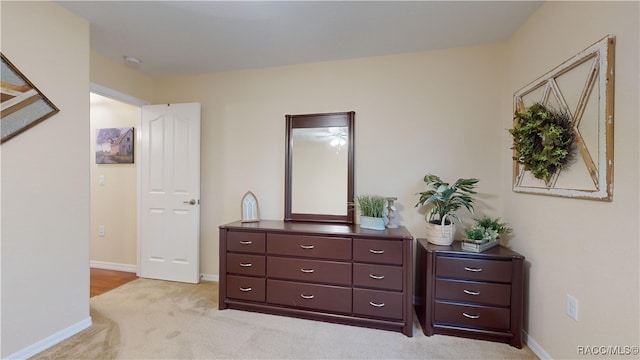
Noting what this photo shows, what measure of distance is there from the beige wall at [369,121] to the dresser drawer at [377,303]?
0.76 m

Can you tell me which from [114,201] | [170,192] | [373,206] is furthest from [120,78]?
[373,206]

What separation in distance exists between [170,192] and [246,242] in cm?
129

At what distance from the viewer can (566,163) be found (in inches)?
62.7

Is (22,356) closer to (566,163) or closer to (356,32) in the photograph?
(356,32)

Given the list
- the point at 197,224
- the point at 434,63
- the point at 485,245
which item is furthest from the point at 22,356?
the point at 434,63

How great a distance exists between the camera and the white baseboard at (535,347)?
175cm

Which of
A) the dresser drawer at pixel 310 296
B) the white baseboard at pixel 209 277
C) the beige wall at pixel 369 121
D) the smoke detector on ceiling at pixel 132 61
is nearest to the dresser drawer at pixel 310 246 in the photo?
the dresser drawer at pixel 310 296

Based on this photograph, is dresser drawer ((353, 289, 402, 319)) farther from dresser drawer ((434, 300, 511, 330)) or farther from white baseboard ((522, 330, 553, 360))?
white baseboard ((522, 330, 553, 360))

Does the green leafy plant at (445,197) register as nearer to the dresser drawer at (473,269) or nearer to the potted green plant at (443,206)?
the potted green plant at (443,206)

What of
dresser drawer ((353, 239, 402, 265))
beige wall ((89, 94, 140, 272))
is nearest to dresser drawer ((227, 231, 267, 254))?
dresser drawer ((353, 239, 402, 265))

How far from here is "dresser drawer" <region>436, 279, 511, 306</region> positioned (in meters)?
1.92

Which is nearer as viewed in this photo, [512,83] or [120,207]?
[512,83]

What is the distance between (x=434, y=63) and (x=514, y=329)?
223 centimetres

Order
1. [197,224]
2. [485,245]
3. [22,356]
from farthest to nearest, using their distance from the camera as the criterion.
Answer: [197,224]
[485,245]
[22,356]
